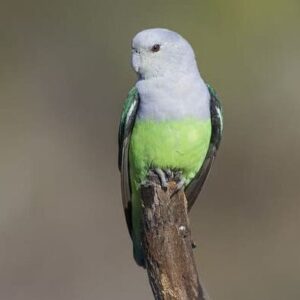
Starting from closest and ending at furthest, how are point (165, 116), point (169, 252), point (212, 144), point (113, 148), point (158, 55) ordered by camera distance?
point (169, 252)
point (165, 116)
point (158, 55)
point (212, 144)
point (113, 148)

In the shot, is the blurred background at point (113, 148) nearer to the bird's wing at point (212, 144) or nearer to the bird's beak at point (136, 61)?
the bird's wing at point (212, 144)

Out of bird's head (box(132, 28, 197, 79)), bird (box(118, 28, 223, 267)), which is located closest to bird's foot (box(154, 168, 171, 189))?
bird (box(118, 28, 223, 267))

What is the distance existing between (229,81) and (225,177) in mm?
851

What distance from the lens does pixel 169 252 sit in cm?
320

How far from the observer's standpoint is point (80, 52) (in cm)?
696

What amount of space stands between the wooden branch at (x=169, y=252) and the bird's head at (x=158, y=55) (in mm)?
554

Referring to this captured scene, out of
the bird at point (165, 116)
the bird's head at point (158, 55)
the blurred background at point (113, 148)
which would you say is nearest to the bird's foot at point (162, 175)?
the bird at point (165, 116)

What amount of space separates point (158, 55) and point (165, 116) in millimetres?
254

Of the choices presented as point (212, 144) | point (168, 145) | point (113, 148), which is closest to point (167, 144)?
point (168, 145)

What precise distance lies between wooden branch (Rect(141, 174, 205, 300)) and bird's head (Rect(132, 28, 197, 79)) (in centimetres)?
55

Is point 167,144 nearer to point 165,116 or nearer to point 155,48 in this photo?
point 165,116

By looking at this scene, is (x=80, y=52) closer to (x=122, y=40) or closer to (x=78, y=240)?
(x=122, y=40)

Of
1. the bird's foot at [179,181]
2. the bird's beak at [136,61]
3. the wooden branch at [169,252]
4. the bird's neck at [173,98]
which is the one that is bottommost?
the wooden branch at [169,252]

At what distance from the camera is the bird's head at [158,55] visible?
362 cm
